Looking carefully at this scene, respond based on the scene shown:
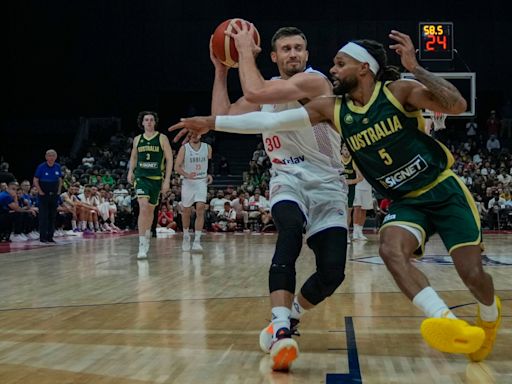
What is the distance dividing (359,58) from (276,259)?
1121mm

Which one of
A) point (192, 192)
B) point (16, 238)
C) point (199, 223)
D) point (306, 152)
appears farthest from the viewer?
point (16, 238)

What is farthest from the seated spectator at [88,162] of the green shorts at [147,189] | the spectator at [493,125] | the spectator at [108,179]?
the green shorts at [147,189]

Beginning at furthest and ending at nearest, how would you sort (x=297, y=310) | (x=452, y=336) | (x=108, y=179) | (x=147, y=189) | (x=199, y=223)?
(x=108, y=179) → (x=199, y=223) → (x=147, y=189) → (x=297, y=310) → (x=452, y=336)

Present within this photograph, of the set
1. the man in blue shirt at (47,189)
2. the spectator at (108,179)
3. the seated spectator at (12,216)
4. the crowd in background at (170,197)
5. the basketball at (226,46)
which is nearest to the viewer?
the basketball at (226,46)

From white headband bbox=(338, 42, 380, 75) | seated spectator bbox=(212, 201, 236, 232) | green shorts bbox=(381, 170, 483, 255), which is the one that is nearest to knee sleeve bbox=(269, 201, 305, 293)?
green shorts bbox=(381, 170, 483, 255)

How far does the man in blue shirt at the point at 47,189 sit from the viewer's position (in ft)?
44.6

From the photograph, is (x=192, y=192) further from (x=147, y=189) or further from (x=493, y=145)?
(x=493, y=145)

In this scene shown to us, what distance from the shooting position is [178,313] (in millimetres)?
5332

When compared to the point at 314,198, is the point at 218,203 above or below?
below

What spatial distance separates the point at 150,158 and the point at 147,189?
0.48 m

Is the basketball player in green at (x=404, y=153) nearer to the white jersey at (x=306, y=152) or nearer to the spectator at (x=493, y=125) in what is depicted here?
the white jersey at (x=306, y=152)

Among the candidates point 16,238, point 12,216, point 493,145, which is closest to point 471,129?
point 493,145

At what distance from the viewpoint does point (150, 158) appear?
1074 centimetres

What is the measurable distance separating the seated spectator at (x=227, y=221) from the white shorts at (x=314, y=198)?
1450 cm
